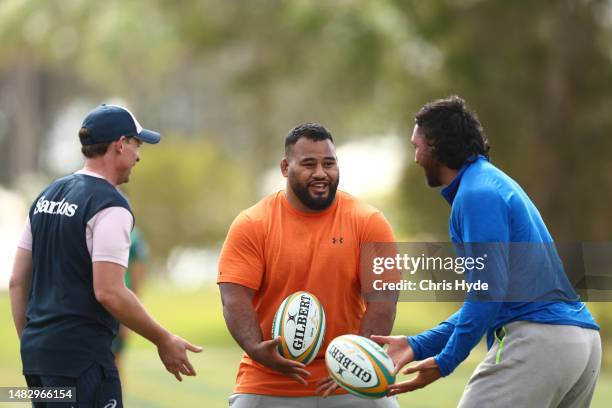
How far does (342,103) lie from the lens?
39000mm

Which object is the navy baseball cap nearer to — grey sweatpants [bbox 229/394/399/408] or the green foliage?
grey sweatpants [bbox 229/394/399/408]

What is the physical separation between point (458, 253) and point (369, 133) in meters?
57.2

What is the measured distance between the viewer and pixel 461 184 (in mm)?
6160

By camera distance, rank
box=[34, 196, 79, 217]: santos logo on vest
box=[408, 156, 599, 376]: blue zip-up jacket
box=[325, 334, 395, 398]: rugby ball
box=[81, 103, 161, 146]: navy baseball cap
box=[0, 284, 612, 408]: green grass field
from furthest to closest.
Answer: box=[0, 284, 612, 408]: green grass field
box=[81, 103, 161, 146]: navy baseball cap
box=[34, 196, 79, 217]: santos logo on vest
box=[325, 334, 395, 398]: rugby ball
box=[408, 156, 599, 376]: blue zip-up jacket

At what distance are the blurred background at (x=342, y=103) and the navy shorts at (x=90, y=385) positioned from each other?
4.24m

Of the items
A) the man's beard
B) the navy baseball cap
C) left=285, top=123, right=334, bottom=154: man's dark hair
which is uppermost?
left=285, top=123, right=334, bottom=154: man's dark hair

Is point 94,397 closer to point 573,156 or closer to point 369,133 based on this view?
point 573,156

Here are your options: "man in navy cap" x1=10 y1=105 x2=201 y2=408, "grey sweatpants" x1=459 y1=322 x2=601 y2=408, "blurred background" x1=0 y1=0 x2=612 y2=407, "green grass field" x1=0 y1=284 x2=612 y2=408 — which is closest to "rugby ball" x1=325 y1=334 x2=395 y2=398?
"grey sweatpants" x1=459 y1=322 x2=601 y2=408

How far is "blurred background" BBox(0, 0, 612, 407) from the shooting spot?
23047 mm

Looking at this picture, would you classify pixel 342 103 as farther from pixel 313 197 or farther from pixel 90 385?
pixel 90 385

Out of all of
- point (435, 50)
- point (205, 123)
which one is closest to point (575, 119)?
point (435, 50)

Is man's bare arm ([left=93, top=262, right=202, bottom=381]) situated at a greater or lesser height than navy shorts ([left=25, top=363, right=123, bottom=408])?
greater

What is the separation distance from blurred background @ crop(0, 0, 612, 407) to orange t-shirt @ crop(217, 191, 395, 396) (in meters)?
3.24

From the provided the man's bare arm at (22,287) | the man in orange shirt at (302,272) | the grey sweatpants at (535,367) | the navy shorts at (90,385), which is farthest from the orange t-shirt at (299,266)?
the man's bare arm at (22,287)
